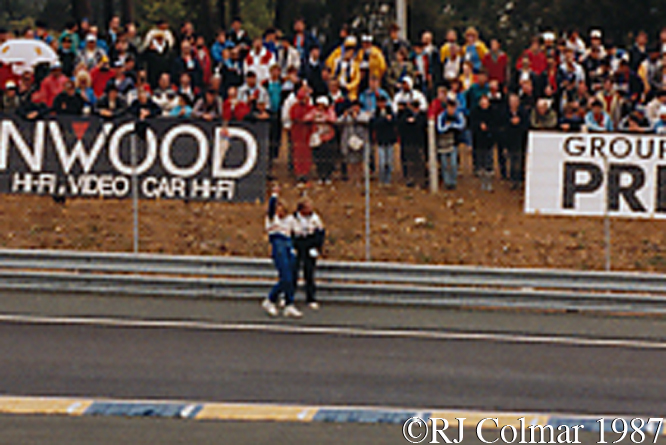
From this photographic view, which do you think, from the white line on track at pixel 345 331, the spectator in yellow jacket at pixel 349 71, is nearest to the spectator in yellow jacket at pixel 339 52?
the spectator in yellow jacket at pixel 349 71

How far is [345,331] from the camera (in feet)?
47.3

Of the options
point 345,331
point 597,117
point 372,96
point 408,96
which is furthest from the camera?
point 372,96

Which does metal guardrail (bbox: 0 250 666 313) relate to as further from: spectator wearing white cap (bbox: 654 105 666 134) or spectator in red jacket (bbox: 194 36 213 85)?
spectator in red jacket (bbox: 194 36 213 85)

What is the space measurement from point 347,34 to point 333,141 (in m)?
4.15

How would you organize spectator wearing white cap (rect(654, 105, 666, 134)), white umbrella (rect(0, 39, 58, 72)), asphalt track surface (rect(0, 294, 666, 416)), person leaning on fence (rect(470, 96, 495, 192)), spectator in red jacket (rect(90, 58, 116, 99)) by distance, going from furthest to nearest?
1. white umbrella (rect(0, 39, 58, 72))
2. spectator in red jacket (rect(90, 58, 116, 99))
3. spectator wearing white cap (rect(654, 105, 666, 134))
4. person leaning on fence (rect(470, 96, 495, 192))
5. asphalt track surface (rect(0, 294, 666, 416))

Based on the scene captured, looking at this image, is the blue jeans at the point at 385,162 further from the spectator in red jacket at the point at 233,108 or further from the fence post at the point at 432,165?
the spectator in red jacket at the point at 233,108

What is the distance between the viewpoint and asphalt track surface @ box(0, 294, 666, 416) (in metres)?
11.7

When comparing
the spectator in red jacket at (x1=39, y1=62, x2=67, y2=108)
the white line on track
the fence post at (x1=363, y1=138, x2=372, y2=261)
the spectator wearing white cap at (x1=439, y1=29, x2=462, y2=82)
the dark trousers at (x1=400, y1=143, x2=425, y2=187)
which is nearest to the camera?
the white line on track

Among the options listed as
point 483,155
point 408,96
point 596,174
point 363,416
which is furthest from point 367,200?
point 363,416

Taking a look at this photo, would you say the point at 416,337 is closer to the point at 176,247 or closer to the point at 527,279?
the point at 527,279

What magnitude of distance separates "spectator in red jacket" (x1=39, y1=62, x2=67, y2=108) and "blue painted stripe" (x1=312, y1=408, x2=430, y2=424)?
9.79 metres

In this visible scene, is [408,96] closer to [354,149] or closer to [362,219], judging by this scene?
[354,149]

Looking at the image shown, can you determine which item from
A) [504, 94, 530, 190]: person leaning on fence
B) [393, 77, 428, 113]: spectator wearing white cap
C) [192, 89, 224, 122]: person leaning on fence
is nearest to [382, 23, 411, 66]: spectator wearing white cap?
[393, 77, 428, 113]: spectator wearing white cap

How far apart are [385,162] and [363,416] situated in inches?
278
